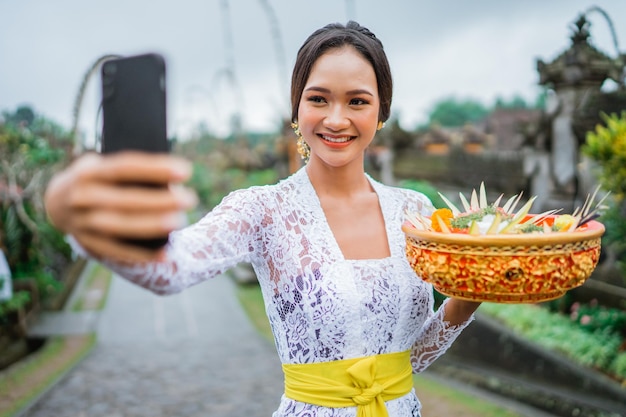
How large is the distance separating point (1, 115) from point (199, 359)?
540 centimetres

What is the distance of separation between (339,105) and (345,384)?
2.43 ft

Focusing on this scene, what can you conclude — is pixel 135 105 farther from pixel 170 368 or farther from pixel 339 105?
pixel 170 368

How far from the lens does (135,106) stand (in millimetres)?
900

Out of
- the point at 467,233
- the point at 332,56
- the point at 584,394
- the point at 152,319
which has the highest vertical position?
the point at 332,56

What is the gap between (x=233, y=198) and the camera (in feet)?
5.42

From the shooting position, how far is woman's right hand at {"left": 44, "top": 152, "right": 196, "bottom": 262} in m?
0.86

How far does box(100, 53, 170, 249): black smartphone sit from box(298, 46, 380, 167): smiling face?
2.89 ft

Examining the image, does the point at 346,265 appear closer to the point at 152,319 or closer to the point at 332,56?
the point at 332,56

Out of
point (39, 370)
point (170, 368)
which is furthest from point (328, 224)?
point (39, 370)

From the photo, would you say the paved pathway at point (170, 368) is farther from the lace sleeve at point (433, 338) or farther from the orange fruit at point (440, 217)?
the orange fruit at point (440, 217)

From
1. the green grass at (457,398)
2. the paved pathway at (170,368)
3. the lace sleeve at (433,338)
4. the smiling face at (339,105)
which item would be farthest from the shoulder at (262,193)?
the paved pathway at (170,368)

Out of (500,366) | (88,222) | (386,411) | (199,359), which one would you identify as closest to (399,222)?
(386,411)

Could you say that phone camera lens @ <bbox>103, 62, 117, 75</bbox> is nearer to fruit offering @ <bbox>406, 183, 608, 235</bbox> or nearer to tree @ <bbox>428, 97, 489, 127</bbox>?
fruit offering @ <bbox>406, 183, 608, 235</bbox>

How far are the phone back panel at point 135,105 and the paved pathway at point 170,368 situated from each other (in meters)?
5.22
